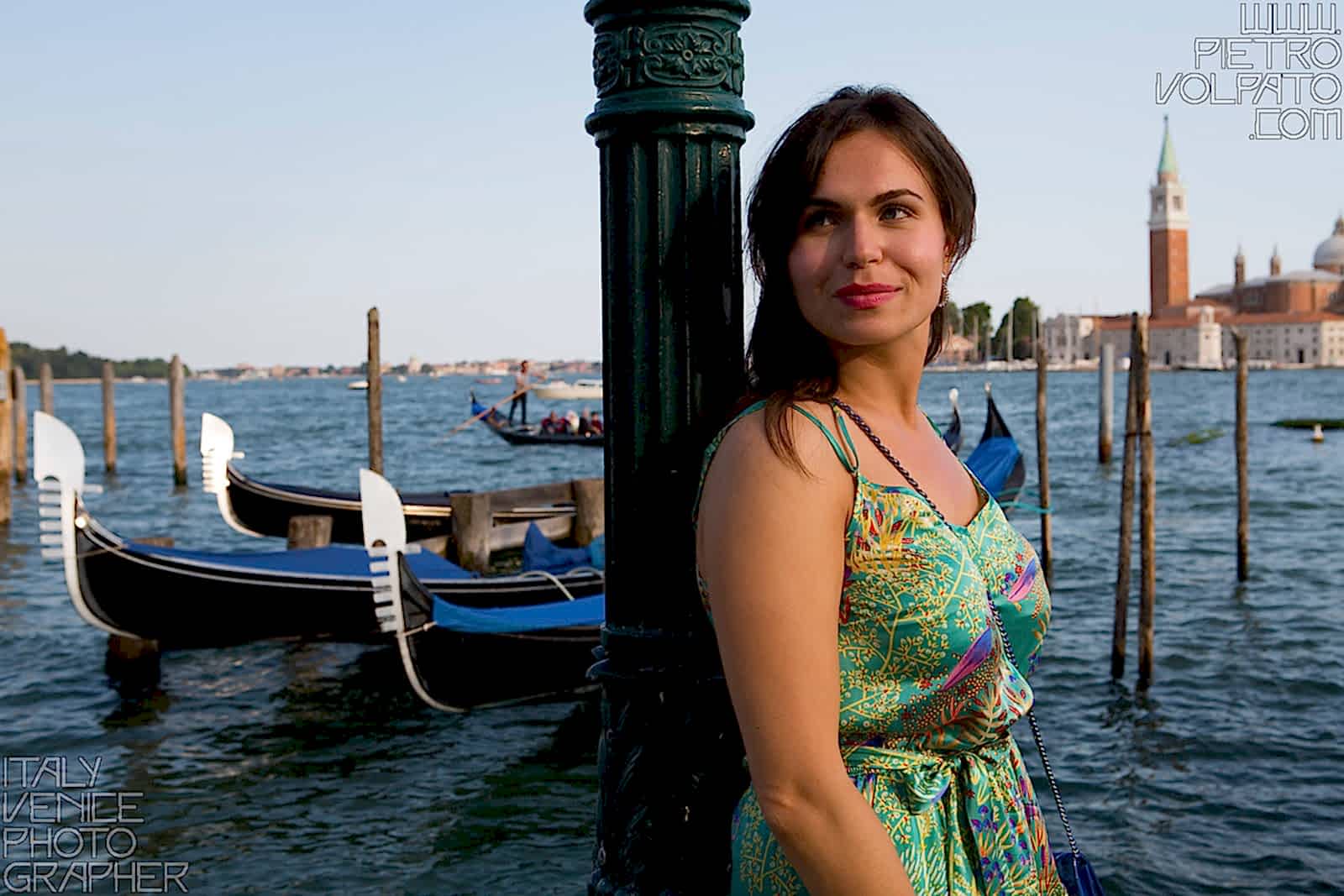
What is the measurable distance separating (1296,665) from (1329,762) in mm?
1918

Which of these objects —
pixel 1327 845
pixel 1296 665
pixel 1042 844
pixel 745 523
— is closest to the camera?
pixel 745 523

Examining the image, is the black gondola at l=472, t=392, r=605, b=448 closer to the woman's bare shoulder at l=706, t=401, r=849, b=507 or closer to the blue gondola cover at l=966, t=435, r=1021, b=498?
the blue gondola cover at l=966, t=435, r=1021, b=498

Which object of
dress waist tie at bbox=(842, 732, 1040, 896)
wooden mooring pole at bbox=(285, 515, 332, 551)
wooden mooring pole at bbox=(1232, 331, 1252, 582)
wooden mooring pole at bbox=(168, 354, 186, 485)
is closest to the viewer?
dress waist tie at bbox=(842, 732, 1040, 896)

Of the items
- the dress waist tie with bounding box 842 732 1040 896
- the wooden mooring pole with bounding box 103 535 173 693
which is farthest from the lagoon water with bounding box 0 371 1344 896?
the dress waist tie with bounding box 842 732 1040 896

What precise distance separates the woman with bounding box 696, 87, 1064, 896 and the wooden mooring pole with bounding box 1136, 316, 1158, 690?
643 centimetres

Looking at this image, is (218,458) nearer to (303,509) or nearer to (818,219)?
(303,509)

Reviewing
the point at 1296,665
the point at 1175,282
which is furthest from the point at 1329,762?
the point at 1175,282

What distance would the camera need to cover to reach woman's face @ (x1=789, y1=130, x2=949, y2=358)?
3.72ft

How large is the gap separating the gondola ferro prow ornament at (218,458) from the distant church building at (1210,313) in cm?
8816

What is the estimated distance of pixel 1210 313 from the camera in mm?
92875

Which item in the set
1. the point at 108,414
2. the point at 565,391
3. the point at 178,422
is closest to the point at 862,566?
the point at 178,422

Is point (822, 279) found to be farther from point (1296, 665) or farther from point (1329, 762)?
point (1296, 665)

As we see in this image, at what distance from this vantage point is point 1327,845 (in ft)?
16.3

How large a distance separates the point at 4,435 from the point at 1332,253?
107981mm
